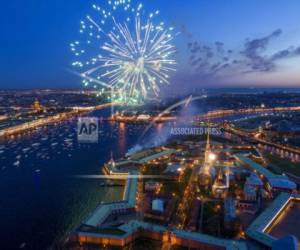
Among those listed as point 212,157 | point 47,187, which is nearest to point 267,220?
point 212,157

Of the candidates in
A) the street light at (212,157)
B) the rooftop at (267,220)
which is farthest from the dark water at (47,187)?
the rooftop at (267,220)

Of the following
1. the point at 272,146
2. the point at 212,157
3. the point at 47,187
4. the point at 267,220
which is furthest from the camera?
the point at 272,146

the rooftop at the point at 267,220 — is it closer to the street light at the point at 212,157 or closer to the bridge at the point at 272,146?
the street light at the point at 212,157

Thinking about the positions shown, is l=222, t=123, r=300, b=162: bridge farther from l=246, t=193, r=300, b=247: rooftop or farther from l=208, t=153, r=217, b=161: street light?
l=246, t=193, r=300, b=247: rooftop

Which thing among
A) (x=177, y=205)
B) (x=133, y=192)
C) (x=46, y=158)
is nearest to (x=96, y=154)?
(x=46, y=158)

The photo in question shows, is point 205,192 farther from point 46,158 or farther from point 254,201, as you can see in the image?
point 46,158

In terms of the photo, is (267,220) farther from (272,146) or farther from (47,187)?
(272,146)

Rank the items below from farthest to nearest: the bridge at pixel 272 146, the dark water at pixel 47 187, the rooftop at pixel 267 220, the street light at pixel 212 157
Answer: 1. the bridge at pixel 272 146
2. the street light at pixel 212 157
3. the dark water at pixel 47 187
4. the rooftop at pixel 267 220

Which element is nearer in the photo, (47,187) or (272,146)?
(47,187)

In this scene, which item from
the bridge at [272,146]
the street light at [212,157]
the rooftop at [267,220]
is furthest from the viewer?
the bridge at [272,146]
